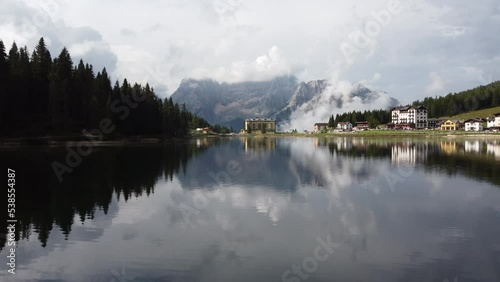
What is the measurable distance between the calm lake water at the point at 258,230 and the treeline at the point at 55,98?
8697 centimetres

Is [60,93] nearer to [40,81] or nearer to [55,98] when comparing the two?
[55,98]

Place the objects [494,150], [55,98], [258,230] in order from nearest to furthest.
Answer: [258,230] → [494,150] → [55,98]

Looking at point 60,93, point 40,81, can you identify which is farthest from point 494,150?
point 40,81

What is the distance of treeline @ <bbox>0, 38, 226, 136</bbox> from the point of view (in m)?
123

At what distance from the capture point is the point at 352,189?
4275cm

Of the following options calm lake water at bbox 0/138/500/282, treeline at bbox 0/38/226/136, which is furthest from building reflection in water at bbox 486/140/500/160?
treeline at bbox 0/38/226/136

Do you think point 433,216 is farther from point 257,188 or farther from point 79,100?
point 79,100

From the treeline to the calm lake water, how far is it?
87.0 metres

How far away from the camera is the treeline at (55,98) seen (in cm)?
12300

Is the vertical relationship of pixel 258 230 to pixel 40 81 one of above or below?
below

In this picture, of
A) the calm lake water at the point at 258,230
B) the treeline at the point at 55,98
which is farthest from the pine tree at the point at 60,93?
the calm lake water at the point at 258,230

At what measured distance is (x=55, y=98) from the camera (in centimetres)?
13050

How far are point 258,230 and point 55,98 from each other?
12543 centimetres

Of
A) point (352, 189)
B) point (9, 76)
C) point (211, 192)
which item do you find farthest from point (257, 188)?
point (9, 76)
